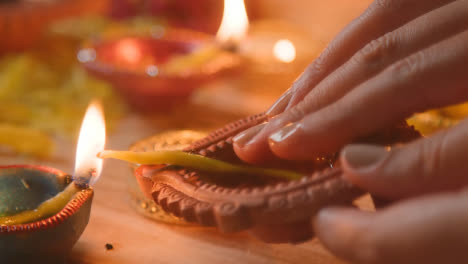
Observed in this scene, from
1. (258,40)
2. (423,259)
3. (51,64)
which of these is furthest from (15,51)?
(423,259)

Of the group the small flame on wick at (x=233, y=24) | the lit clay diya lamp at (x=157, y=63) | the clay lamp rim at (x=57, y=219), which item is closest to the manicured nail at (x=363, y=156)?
the clay lamp rim at (x=57, y=219)

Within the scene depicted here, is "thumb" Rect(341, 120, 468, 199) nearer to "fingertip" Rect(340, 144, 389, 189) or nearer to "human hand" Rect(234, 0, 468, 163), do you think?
"fingertip" Rect(340, 144, 389, 189)

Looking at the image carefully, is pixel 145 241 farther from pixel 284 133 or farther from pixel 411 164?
pixel 411 164

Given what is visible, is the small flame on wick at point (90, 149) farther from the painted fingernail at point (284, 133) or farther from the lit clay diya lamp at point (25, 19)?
the lit clay diya lamp at point (25, 19)

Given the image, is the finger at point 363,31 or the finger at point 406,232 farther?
the finger at point 363,31

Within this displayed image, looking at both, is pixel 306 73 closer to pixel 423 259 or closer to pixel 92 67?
pixel 423 259

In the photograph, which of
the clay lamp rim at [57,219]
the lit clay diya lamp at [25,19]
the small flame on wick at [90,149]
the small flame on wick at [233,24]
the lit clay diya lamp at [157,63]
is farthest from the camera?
the lit clay diya lamp at [25,19]
